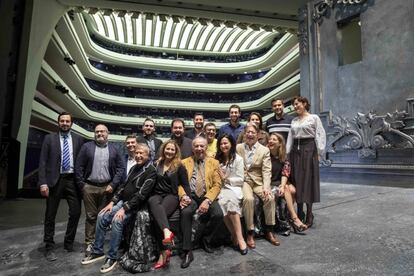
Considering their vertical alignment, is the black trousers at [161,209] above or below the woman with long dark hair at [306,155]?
below

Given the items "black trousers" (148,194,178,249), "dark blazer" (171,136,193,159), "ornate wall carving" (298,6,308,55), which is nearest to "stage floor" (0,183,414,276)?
"black trousers" (148,194,178,249)

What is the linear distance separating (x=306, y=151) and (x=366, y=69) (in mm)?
4141

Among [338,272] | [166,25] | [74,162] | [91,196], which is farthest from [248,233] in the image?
[166,25]

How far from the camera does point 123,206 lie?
325 cm

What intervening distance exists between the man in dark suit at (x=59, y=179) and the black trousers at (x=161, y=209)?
1167 mm

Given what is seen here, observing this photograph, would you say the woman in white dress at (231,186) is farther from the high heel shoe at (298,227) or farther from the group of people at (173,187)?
the high heel shoe at (298,227)

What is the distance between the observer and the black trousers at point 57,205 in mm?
3688

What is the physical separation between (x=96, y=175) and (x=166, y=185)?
0.99 m

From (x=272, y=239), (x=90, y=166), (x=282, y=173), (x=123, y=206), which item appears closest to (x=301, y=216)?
(x=282, y=173)

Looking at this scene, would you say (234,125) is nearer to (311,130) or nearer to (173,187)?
(311,130)


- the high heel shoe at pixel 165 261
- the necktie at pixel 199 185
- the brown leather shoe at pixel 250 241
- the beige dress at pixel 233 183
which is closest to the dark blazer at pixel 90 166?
the necktie at pixel 199 185

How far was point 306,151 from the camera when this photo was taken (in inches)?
→ 157

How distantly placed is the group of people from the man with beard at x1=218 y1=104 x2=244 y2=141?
45cm

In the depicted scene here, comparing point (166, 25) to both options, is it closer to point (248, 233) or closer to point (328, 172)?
point (328, 172)
